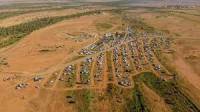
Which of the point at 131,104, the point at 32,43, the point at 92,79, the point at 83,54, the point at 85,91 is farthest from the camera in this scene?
the point at 32,43

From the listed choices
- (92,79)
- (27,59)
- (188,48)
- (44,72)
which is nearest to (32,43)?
(27,59)

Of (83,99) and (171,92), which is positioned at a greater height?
(171,92)

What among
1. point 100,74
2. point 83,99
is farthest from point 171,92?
point 83,99

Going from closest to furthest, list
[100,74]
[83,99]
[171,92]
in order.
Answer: [83,99], [171,92], [100,74]

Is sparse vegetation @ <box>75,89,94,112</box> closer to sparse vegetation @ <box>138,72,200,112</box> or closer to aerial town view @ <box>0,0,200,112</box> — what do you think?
aerial town view @ <box>0,0,200,112</box>

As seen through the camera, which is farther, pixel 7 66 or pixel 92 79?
pixel 7 66

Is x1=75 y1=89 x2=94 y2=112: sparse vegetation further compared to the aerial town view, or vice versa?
the aerial town view

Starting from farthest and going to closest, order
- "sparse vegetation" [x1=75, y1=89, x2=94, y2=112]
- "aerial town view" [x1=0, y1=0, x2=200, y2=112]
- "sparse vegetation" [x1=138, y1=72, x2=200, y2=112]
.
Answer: "aerial town view" [x1=0, y1=0, x2=200, y2=112], "sparse vegetation" [x1=138, y1=72, x2=200, y2=112], "sparse vegetation" [x1=75, y1=89, x2=94, y2=112]

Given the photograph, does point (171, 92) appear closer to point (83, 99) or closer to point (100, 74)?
point (100, 74)

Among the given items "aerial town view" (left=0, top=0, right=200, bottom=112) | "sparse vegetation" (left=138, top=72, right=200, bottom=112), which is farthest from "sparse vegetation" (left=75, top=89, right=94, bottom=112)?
"sparse vegetation" (left=138, top=72, right=200, bottom=112)

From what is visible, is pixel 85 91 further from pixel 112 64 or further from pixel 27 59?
pixel 27 59

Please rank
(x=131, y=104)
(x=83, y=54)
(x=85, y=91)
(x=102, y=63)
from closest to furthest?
(x=131, y=104) → (x=85, y=91) → (x=102, y=63) → (x=83, y=54)
